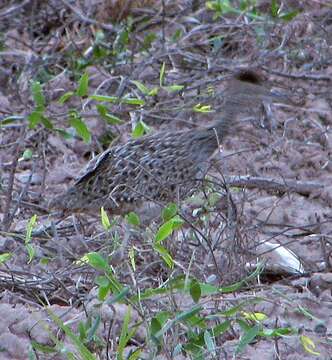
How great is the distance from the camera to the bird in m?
5.10

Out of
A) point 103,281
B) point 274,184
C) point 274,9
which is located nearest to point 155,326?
point 103,281

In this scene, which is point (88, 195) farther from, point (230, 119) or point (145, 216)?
point (230, 119)

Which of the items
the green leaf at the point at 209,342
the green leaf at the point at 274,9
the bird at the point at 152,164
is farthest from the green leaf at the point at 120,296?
the green leaf at the point at 274,9

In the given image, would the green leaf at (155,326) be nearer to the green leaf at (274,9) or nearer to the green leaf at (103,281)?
the green leaf at (103,281)

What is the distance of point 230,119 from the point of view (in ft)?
17.3

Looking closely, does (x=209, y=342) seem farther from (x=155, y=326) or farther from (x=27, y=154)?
(x=27, y=154)

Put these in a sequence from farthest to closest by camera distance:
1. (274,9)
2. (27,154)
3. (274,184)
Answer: (274,9) → (27,154) → (274,184)

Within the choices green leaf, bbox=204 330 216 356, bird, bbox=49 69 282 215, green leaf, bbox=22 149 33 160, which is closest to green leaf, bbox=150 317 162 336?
green leaf, bbox=204 330 216 356

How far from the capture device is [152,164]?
5.17 metres

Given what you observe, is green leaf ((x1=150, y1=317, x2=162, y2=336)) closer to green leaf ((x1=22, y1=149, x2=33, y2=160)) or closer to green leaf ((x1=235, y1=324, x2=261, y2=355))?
green leaf ((x1=235, y1=324, x2=261, y2=355))

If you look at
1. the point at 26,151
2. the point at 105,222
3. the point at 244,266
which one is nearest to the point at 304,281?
the point at 244,266

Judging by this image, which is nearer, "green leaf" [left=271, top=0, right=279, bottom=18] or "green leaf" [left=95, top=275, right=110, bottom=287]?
"green leaf" [left=95, top=275, right=110, bottom=287]

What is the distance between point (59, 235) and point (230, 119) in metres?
0.96

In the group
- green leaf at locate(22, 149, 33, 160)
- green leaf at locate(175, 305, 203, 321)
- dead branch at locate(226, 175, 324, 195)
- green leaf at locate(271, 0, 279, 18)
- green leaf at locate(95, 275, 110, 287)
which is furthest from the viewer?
green leaf at locate(271, 0, 279, 18)
